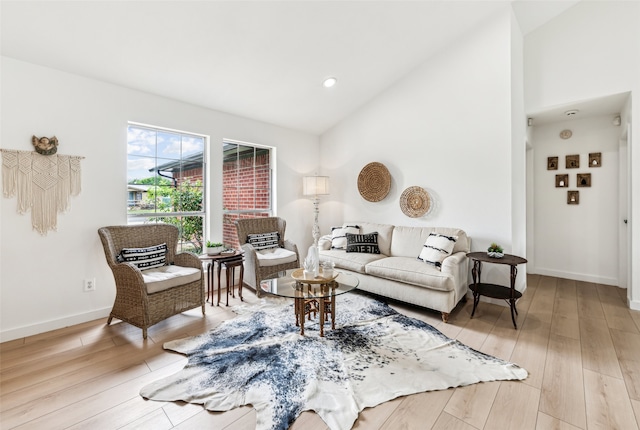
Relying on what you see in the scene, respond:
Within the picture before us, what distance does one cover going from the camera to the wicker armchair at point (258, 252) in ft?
11.5

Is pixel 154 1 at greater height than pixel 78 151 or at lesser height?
greater

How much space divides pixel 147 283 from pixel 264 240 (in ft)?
5.45

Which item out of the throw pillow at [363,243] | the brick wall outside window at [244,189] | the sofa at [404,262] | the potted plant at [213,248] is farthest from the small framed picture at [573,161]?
the potted plant at [213,248]

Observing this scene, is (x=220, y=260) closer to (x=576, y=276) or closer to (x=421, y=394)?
(x=421, y=394)

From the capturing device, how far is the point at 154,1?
2223 millimetres

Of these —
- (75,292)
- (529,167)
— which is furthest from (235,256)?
(529,167)

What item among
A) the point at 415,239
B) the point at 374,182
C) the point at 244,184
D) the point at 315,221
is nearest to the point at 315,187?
the point at 315,221

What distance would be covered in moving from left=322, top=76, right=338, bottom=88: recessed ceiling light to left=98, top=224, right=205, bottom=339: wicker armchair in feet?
9.01

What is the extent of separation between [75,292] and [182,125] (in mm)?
2159

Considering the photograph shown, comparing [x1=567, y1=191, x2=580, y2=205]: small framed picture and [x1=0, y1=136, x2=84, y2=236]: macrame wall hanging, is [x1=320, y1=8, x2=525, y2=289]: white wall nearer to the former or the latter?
[x1=567, y1=191, x2=580, y2=205]: small framed picture

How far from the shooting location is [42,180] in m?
2.59

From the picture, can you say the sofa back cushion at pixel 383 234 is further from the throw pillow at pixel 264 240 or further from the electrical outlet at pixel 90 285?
the electrical outlet at pixel 90 285

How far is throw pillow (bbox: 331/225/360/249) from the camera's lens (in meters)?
4.10

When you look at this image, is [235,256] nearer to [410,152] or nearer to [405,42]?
[410,152]
